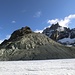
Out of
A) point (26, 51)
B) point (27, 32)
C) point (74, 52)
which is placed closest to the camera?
point (26, 51)

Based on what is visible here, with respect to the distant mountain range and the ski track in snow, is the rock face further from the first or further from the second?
the ski track in snow

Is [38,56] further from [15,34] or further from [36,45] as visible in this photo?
[15,34]

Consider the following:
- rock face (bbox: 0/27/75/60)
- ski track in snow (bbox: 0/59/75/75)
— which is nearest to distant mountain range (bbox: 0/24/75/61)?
rock face (bbox: 0/27/75/60)

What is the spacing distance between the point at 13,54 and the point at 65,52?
30.2m

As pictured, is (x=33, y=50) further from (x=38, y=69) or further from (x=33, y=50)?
(x=38, y=69)

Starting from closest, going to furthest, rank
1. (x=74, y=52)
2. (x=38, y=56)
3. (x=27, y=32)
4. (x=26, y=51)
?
1. (x=38, y=56)
2. (x=26, y=51)
3. (x=74, y=52)
4. (x=27, y=32)

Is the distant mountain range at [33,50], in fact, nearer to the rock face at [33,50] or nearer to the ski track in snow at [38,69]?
the rock face at [33,50]

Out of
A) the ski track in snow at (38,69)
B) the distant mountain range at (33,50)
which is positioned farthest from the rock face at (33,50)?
the ski track in snow at (38,69)

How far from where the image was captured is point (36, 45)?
112m

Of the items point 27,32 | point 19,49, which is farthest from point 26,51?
point 27,32

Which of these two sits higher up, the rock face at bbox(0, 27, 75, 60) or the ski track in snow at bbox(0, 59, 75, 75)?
the rock face at bbox(0, 27, 75, 60)

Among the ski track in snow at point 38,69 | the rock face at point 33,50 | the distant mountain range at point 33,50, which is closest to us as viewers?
the ski track in snow at point 38,69

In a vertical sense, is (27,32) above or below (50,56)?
above

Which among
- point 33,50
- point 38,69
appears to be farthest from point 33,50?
point 38,69
